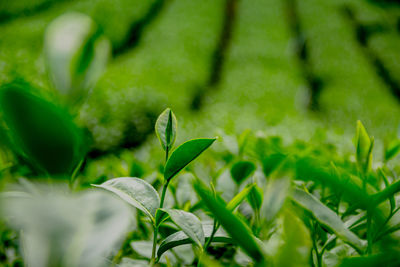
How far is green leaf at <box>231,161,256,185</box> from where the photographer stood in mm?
353

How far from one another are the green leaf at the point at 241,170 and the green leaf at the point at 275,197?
0.41 feet

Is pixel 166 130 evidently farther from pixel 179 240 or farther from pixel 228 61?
pixel 228 61

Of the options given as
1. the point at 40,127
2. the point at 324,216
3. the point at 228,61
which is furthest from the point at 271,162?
the point at 228,61

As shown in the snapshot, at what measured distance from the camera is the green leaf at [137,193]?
9.9 inches

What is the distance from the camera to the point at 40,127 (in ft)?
0.56

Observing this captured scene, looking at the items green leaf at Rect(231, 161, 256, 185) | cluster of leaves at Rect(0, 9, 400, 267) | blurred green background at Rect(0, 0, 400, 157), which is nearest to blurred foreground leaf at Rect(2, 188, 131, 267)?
cluster of leaves at Rect(0, 9, 400, 267)

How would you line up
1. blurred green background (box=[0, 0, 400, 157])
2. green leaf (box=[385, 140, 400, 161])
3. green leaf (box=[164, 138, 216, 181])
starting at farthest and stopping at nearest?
blurred green background (box=[0, 0, 400, 157])
green leaf (box=[385, 140, 400, 161])
green leaf (box=[164, 138, 216, 181])

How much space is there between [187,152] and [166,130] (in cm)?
4

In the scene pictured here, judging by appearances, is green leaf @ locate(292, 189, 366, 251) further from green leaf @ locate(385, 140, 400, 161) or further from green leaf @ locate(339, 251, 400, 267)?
green leaf @ locate(385, 140, 400, 161)

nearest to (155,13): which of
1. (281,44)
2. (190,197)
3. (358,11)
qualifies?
(281,44)

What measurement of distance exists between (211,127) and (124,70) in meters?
2.37

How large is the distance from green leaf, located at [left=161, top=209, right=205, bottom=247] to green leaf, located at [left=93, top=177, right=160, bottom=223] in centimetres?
3

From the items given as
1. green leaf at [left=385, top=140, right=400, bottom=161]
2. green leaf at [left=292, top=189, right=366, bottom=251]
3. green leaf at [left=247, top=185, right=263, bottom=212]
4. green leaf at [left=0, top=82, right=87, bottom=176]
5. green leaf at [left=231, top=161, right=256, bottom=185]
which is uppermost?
green leaf at [left=0, top=82, right=87, bottom=176]

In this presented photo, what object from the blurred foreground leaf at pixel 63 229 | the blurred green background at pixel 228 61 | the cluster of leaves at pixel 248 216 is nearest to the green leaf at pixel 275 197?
the cluster of leaves at pixel 248 216
